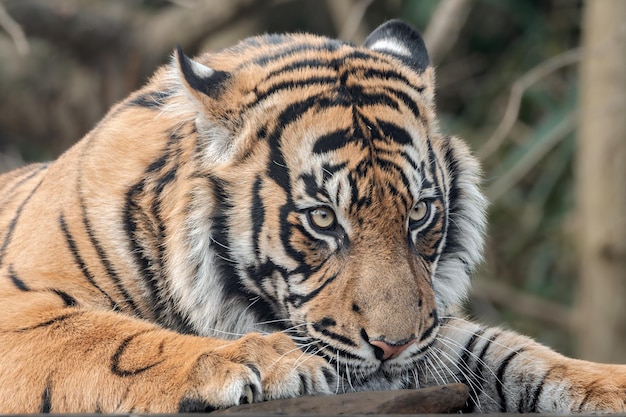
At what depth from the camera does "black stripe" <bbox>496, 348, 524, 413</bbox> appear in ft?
Result: 10.0

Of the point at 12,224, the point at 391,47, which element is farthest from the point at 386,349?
the point at 12,224

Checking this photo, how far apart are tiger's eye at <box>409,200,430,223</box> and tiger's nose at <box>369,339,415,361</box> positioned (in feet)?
1.37

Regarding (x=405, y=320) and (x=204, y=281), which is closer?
(x=405, y=320)

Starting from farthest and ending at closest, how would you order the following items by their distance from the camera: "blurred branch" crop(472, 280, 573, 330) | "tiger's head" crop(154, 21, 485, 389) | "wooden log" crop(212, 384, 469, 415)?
"blurred branch" crop(472, 280, 573, 330)
"tiger's head" crop(154, 21, 485, 389)
"wooden log" crop(212, 384, 469, 415)

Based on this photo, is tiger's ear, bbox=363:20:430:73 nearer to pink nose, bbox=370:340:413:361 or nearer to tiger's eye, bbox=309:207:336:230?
tiger's eye, bbox=309:207:336:230

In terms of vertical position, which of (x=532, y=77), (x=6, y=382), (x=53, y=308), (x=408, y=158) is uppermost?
(x=532, y=77)

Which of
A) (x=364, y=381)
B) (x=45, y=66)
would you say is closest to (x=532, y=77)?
(x=364, y=381)

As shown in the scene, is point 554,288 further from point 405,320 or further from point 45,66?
point 405,320

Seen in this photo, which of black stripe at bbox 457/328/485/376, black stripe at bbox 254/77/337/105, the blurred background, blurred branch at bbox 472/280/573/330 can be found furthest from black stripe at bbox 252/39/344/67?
blurred branch at bbox 472/280/573/330

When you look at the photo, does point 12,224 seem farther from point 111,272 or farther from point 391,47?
point 391,47

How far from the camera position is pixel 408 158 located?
2.90 meters

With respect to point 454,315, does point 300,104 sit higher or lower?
higher

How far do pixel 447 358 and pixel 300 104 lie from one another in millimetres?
914

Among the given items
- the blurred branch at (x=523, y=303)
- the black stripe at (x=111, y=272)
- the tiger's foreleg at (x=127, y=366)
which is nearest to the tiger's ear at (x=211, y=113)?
the black stripe at (x=111, y=272)
